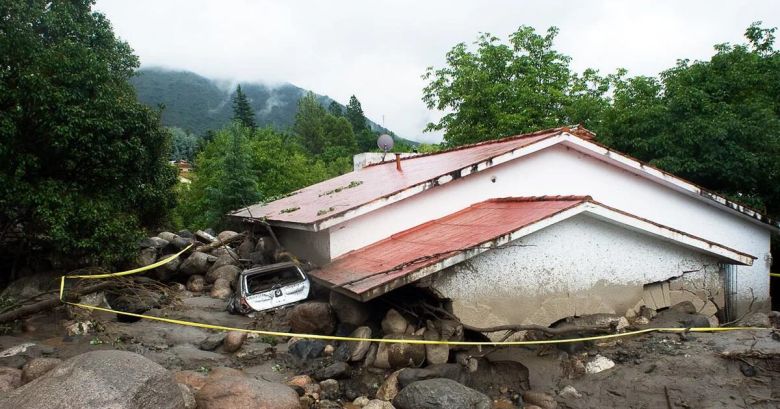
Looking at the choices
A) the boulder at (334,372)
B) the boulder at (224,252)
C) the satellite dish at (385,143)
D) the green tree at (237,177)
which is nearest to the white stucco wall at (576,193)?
the boulder at (334,372)

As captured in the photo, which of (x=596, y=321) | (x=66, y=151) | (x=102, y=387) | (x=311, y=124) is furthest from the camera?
(x=311, y=124)

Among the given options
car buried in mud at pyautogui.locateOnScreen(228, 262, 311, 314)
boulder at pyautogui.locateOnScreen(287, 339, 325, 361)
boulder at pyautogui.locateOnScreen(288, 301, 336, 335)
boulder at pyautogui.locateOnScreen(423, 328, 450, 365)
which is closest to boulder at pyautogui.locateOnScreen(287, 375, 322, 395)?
boulder at pyautogui.locateOnScreen(287, 339, 325, 361)

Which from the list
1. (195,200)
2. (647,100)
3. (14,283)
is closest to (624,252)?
(647,100)

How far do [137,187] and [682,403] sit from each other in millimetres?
11547

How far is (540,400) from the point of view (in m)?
6.31

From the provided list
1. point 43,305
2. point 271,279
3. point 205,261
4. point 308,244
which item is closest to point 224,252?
point 205,261

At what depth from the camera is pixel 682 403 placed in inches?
227

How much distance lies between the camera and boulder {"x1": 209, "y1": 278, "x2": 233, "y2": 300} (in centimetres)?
1352

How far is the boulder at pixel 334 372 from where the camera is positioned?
6.96 meters

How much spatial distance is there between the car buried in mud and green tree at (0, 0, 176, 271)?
8.87 feet

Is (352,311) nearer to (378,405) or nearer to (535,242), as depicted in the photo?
(378,405)

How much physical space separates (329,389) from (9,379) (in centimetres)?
406

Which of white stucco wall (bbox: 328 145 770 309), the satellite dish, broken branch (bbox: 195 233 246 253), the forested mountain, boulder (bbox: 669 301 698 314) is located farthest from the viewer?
the forested mountain

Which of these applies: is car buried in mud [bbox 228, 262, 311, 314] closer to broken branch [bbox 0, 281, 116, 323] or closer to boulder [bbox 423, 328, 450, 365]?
→ broken branch [bbox 0, 281, 116, 323]
